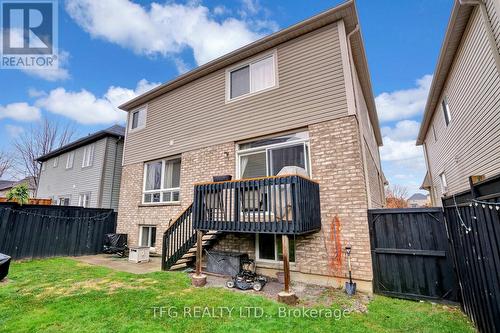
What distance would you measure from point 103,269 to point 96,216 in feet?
14.2

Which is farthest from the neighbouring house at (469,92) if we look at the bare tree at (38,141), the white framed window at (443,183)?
the bare tree at (38,141)

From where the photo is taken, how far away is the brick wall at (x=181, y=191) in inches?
297

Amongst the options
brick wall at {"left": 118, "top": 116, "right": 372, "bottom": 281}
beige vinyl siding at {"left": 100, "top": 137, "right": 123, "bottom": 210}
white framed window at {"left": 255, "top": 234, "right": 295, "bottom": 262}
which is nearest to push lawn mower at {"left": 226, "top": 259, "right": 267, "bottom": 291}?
white framed window at {"left": 255, "top": 234, "right": 295, "bottom": 262}

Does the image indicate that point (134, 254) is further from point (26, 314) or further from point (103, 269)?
point (26, 314)

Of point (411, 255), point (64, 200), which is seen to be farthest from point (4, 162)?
point (411, 255)

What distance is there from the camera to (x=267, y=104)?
6.86 m

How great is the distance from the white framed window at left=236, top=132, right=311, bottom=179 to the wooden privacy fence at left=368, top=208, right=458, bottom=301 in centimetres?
204

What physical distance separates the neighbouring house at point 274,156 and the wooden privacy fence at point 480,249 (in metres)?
1.61

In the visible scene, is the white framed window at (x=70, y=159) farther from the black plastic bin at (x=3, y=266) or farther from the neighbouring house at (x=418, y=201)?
the neighbouring house at (x=418, y=201)

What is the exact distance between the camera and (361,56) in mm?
7605

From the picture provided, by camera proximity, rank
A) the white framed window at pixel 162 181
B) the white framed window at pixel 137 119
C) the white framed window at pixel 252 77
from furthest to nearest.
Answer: the white framed window at pixel 137 119, the white framed window at pixel 162 181, the white framed window at pixel 252 77

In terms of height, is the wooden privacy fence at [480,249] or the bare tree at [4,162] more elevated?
the bare tree at [4,162]

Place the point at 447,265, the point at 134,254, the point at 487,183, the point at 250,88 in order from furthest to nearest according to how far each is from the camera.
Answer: the point at 134,254
the point at 250,88
the point at 447,265
the point at 487,183

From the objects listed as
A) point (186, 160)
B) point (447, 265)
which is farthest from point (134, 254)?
point (447, 265)
